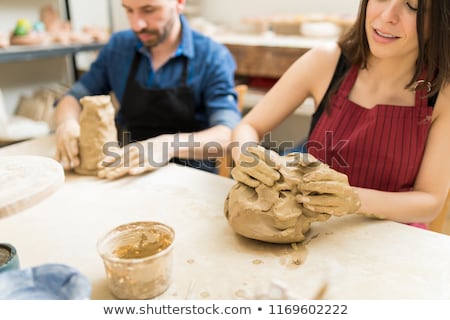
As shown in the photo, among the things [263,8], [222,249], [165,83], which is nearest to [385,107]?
[222,249]

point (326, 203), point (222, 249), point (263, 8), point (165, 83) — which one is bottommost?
point (222, 249)

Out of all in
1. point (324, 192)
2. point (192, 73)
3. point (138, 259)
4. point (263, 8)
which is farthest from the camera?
point (263, 8)

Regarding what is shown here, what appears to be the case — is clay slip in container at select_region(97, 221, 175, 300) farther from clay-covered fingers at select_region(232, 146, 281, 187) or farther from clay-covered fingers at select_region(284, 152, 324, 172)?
clay-covered fingers at select_region(284, 152, 324, 172)

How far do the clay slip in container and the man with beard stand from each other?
2.62 ft

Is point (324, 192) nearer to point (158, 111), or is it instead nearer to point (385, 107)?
point (385, 107)

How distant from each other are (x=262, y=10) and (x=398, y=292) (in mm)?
3100

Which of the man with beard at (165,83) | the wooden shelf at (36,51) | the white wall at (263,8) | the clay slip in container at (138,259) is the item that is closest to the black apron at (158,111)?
the man with beard at (165,83)

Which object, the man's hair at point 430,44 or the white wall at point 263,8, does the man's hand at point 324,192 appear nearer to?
the man's hair at point 430,44

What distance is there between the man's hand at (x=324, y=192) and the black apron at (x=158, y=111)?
0.98 meters

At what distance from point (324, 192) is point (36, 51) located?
2.58 m

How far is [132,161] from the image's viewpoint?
4.83 ft

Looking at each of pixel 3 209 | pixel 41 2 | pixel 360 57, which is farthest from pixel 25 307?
pixel 41 2

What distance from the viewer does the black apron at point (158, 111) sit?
6.47 ft

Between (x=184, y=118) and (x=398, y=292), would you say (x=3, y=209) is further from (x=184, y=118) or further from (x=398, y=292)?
(x=184, y=118)
